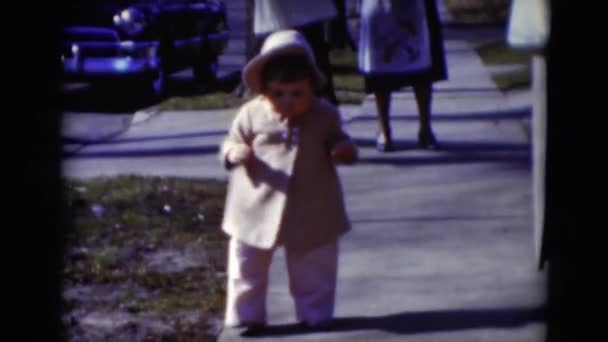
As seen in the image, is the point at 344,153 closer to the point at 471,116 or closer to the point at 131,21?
the point at 471,116

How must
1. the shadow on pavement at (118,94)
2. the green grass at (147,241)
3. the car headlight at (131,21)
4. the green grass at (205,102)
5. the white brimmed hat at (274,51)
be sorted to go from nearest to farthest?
1. the white brimmed hat at (274,51)
2. the green grass at (147,241)
3. the green grass at (205,102)
4. the car headlight at (131,21)
5. the shadow on pavement at (118,94)

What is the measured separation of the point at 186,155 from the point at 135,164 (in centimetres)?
45

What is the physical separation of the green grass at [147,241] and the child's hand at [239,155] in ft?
2.14

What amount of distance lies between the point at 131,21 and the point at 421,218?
283 inches

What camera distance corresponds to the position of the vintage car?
13469 mm

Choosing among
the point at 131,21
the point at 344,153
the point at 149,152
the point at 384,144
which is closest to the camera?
the point at 344,153

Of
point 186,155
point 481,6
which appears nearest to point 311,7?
point 186,155

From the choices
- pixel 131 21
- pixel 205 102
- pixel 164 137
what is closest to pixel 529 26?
pixel 164 137

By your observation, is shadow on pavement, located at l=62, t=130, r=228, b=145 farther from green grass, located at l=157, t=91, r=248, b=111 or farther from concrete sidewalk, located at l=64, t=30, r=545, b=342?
green grass, located at l=157, t=91, r=248, b=111

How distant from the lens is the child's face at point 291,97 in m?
4.77

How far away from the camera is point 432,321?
4.98 meters

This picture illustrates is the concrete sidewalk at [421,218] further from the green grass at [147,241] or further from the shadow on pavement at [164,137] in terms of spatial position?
the green grass at [147,241]

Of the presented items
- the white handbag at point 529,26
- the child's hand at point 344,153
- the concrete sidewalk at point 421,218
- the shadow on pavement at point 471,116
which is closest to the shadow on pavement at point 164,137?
the concrete sidewalk at point 421,218

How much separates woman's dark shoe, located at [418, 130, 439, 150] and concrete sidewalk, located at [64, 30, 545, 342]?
8cm
